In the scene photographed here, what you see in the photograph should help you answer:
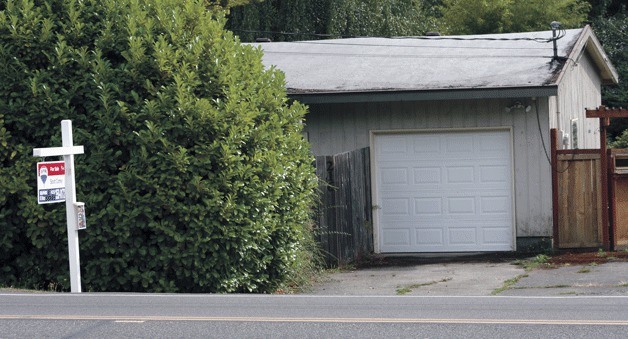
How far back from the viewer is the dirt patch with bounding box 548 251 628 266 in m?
15.9

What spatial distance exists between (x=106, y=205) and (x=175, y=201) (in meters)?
0.94

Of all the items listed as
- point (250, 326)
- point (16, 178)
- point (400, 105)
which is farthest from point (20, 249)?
point (400, 105)

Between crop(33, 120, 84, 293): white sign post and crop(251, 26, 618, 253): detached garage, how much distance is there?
5.65m

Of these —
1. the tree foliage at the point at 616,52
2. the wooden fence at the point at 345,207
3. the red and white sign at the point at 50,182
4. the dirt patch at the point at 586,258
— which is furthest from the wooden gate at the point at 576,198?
the tree foliage at the point at 616,52

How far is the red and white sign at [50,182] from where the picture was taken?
12.2 meters

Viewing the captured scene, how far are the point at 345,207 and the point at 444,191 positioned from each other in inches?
93.9

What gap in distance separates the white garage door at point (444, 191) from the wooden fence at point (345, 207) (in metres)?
0.39

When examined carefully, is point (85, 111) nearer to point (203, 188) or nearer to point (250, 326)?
point (203, 188)

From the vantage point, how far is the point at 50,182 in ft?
40.3

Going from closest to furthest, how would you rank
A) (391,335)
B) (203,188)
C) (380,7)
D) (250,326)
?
1. (391,335)
2. (250,326)
3. (203,188)
4. (380,7)

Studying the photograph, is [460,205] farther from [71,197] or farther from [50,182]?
[50,182]

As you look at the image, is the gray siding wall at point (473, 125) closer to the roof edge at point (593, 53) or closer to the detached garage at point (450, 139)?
the detached garage at point (450, 139)

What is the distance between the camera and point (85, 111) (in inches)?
526

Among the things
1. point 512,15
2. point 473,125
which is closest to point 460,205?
point 473,125
